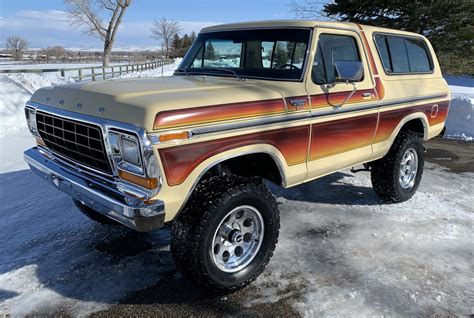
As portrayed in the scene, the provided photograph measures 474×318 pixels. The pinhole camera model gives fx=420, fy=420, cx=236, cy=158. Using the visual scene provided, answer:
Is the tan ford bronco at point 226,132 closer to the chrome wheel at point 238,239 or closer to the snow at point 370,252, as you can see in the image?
the chrome wheel at point 238,239

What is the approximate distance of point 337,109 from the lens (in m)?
3.90

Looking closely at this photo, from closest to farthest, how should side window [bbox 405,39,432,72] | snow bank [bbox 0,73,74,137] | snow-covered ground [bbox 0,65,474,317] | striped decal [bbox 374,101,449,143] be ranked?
snow-covered ground [bbox 0,65,474,317] < striped decal [bbox 374,101,449,143] < side window [bbox 405,39,432,72] < snow bank [bbox 0,73,74,137]

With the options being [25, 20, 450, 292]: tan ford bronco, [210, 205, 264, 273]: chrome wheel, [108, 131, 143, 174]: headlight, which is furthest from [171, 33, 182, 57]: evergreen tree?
[108, 131, 143, 174]: headlight

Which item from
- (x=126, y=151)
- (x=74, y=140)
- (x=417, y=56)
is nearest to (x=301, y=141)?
(x=126, y=151)

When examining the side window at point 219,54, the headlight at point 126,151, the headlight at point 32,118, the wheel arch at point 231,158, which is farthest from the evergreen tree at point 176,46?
the headlight at point 126,151

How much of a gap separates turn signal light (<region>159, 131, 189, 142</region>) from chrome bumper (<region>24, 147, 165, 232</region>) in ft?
1.36

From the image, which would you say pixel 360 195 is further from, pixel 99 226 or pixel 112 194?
pixel 112 194

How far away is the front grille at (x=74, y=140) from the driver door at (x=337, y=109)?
179cm

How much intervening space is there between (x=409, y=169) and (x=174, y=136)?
3656 millimetres

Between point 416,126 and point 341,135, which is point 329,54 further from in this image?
point 416,126

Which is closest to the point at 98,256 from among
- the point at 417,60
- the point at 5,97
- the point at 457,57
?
the point at 417,60

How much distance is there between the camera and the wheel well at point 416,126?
5.23 m

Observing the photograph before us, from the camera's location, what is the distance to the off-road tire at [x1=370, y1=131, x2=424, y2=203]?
16.1 feet

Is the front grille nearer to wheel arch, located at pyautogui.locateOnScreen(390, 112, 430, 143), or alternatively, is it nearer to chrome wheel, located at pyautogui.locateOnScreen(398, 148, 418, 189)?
wheel arch, located at pyautogui.locateOnScreen(390, 112, 430, 143)
